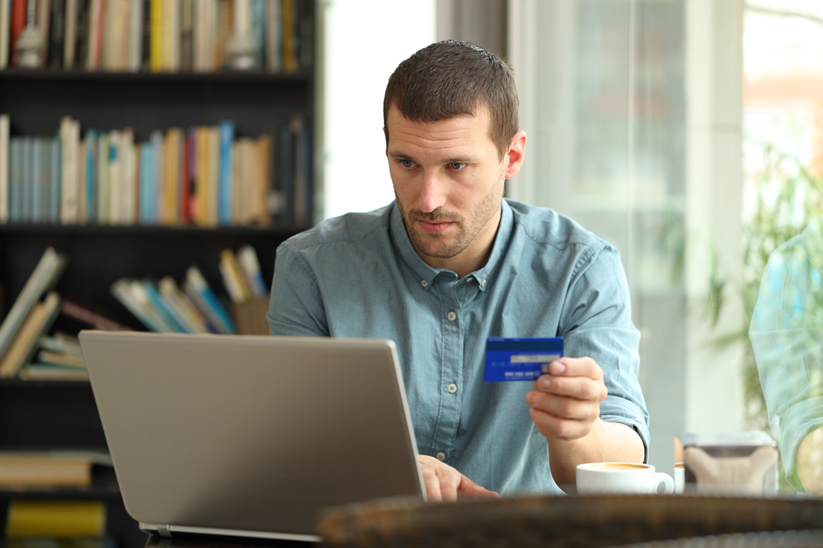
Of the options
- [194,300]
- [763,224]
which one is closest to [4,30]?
[194,300]

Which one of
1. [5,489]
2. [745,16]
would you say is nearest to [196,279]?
[5,489]

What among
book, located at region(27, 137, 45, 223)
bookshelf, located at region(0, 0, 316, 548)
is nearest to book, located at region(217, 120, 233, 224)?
bookshelf, located at region(0, 0, 316, 548)

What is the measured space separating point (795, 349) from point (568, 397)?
0.48 m

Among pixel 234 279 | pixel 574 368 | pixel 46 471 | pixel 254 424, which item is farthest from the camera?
pixel 234 279

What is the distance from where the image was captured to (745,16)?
1.42 meters

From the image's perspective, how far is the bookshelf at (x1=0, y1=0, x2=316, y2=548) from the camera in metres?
2.93

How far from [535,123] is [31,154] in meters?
1.53

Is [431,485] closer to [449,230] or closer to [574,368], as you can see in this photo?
[574,368]

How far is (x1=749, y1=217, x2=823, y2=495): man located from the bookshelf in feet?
5.84

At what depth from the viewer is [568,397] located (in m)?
1.01

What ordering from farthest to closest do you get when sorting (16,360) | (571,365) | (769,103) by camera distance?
1. (16,360)
2. (769,103)
3. (571,365)

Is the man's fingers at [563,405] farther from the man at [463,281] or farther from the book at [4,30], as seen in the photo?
the book at [4,30]

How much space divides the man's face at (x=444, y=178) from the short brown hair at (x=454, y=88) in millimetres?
15

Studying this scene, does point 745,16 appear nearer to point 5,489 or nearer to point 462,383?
point 462,383
